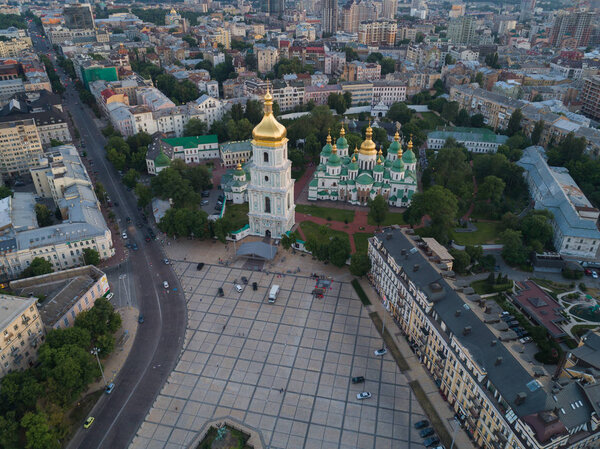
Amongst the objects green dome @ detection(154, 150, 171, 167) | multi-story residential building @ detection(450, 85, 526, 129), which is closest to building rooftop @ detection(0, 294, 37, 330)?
green dome @ detection(154, 150, 171, 167)

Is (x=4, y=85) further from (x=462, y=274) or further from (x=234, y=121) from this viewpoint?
(x=462, y=274)

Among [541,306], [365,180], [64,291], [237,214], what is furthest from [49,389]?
[365,180]

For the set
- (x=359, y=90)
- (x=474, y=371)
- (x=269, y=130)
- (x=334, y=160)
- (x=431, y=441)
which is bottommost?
(x=431, y=441)

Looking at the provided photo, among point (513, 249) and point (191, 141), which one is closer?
point (513, 249)

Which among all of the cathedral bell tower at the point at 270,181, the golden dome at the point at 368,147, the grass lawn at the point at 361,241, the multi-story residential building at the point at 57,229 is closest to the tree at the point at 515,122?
the golden dome at the point at 368,147

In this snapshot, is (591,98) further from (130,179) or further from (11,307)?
(11,307)

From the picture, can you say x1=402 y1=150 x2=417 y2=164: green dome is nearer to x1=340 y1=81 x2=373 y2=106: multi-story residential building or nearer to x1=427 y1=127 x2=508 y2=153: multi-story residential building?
x1=427 y1=127 x2=508 y2=153: multi-story residential building

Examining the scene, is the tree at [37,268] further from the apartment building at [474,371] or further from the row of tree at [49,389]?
the apartment building at [474,371]
